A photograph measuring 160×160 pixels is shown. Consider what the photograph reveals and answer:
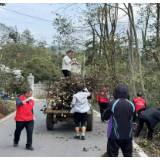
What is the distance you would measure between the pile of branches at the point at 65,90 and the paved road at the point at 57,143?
1085mm

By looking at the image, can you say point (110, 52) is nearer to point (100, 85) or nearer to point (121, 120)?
point (100, 85)

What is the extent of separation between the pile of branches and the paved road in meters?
1.08

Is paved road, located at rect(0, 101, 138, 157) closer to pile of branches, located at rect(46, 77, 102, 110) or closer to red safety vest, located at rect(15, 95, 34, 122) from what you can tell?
red safety vest, located at rect(15, 95, 34, 122)

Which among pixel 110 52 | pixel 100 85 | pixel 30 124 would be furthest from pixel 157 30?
pixel 30 124

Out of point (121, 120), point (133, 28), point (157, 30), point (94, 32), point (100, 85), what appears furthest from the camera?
point (94, 32)

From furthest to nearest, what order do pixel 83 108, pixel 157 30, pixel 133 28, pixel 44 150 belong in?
pixel 157 30, pixel 133 28, pixel 83 108, pixel 44 150

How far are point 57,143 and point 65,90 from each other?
222cm

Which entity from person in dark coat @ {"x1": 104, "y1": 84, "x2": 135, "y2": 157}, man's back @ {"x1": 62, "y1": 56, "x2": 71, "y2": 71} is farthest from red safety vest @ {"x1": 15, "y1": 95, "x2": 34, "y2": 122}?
man's back @ {"x1": 62, "y1": 56, "x2": 71, "y2": 71}

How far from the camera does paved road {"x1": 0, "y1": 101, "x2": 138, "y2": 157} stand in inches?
272

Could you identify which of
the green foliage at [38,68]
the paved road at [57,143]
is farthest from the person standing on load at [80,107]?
the green foliage at [38,68]

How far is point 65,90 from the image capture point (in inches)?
381

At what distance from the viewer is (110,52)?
792 inches

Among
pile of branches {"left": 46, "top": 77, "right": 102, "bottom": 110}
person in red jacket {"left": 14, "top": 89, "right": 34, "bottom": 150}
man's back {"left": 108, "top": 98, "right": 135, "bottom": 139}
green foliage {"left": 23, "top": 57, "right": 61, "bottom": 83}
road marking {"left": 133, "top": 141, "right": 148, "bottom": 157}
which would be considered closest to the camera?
man's back {"left": 108, "top": 98, "right": 135, "bottom": 139}

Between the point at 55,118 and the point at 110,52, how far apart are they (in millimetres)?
11486
